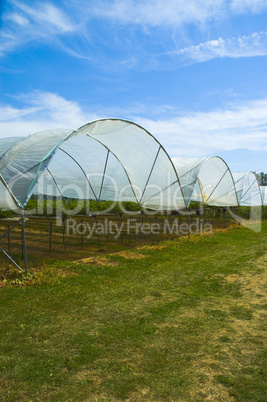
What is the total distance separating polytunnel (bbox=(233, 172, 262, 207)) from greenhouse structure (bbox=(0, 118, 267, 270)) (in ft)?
33.1

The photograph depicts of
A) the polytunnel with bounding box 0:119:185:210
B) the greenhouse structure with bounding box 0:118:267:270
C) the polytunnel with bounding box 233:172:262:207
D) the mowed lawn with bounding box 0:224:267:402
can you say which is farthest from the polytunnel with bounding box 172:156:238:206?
the mowed lawn with bounding box 0:224:267:402

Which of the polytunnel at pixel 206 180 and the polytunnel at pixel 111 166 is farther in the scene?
the polytunnel at pixel 206 180

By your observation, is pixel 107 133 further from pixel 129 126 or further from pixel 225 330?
pixel 225 330

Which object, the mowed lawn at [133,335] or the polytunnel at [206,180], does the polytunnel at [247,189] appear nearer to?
A: the polytunnel at [206,180]

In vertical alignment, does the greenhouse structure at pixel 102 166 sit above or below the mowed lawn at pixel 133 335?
above

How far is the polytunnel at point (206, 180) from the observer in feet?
61.1

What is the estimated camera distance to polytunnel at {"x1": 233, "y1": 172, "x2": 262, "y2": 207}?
2783 centimetres

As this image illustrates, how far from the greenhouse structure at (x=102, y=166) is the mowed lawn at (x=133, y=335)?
323cm

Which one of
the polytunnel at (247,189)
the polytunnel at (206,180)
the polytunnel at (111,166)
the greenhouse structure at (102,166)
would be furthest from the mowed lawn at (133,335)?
the polytunnel at (247,189)

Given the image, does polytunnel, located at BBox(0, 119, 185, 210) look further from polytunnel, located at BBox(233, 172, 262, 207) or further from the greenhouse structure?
polytunnel, located at BBox(233, 172, 262, 207)

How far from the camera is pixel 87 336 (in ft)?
15.9

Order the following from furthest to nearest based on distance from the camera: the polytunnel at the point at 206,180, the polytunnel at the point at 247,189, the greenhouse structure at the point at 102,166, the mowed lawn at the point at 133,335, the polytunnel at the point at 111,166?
1. the polytunnel at the point at 247,189
2. the polytunnel at the point at 206,180
3. the polytunnel at the point at 111,166
4. the greenhouse structure at the point at 102,166
5. the mowed lawn at the point at 133,335

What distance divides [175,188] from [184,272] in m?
6.20

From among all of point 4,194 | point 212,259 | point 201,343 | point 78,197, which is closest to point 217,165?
point 78,197
